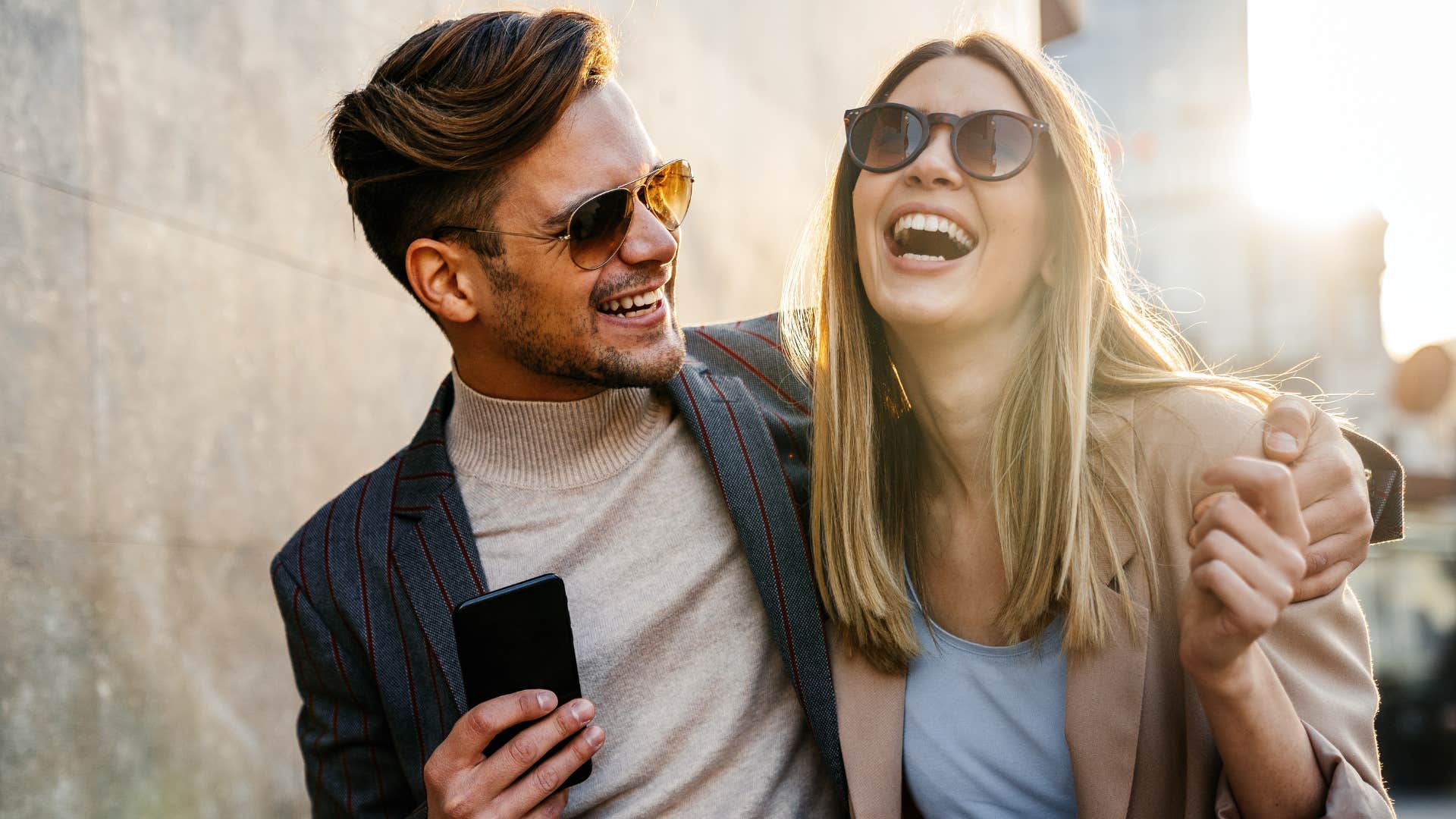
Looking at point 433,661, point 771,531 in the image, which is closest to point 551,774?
point 433,661

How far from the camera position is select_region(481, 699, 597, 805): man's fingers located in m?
2.20

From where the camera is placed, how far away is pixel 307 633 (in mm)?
2768

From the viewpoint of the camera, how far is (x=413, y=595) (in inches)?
106

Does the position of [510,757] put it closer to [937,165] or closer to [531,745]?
[531,745]

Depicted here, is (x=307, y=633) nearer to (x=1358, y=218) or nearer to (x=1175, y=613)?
(x=1175, y=613)

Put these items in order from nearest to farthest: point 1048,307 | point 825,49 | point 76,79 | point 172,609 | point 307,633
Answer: point 1048,307, point 307,633, point 76,79, point 172,609, point 825,49

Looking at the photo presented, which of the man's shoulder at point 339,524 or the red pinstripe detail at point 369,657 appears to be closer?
the red pinstripe detail at point 369,657

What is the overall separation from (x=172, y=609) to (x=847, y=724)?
2.25m

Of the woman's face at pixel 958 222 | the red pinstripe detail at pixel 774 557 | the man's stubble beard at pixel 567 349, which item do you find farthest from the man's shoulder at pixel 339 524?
the woman's face at pixel 958 222

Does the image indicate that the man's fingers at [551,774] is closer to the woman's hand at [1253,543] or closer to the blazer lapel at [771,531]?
the blazer lapel at [771,531]

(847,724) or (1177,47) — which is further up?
(1177,47)

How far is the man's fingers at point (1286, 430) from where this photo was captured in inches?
72.1

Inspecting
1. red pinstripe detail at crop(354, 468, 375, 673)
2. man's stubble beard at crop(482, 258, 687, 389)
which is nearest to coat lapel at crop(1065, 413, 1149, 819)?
man's stubble beard at crop(482, 258, 687, 389)

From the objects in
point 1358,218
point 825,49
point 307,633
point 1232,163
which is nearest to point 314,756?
point 307,633
